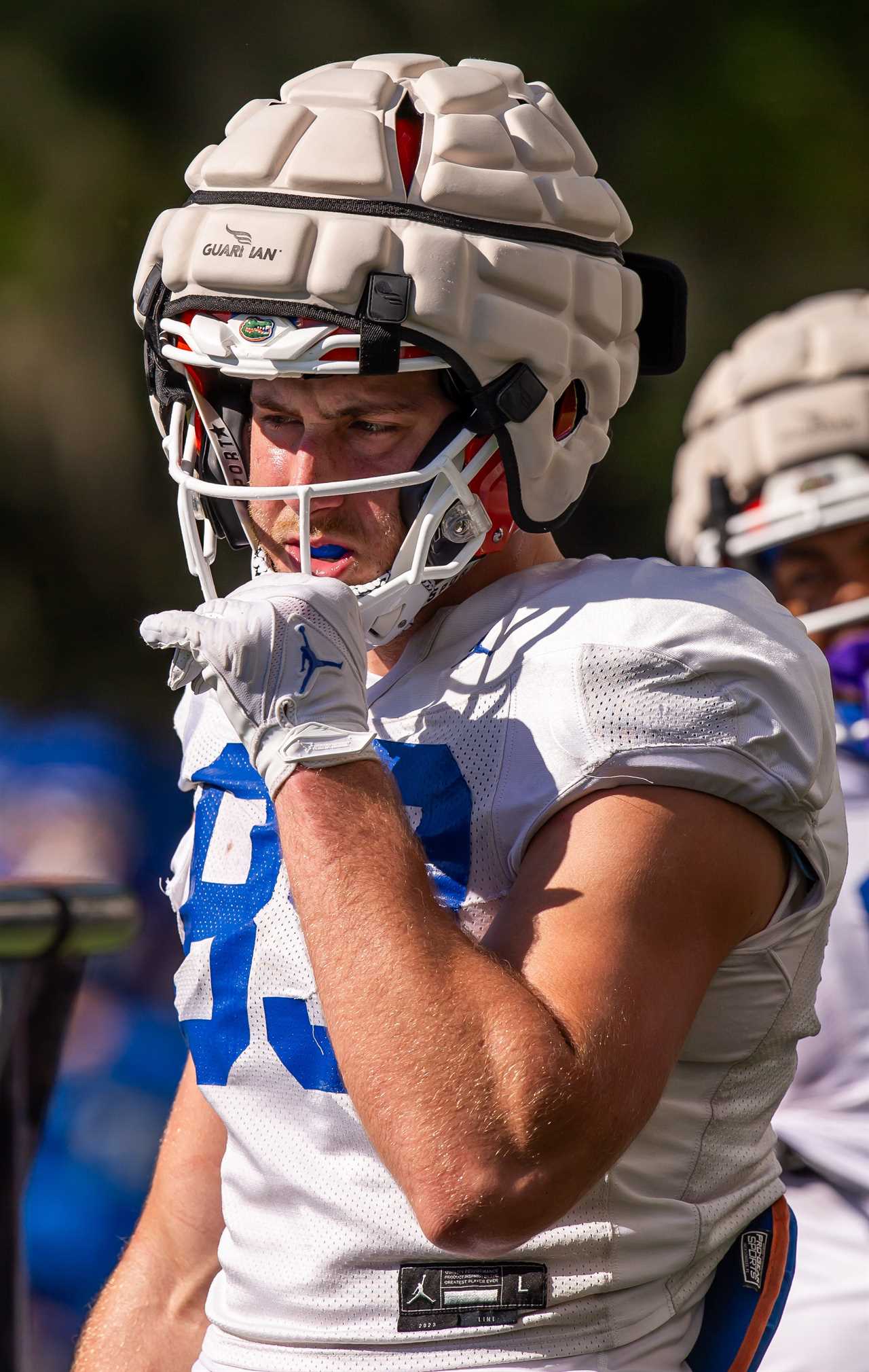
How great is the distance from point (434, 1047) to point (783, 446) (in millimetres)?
2318

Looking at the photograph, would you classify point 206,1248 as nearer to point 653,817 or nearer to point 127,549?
point 653,817

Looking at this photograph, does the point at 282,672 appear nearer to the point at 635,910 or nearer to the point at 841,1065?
the point at 635,910

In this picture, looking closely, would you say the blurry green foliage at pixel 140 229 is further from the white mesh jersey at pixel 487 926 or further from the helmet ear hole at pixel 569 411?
the white mesh jersey at pixel 487 926

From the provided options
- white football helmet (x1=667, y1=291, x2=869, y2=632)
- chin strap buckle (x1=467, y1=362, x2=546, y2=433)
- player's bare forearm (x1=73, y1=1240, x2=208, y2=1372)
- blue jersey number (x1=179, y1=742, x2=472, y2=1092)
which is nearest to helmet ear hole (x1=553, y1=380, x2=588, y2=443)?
chin strap buckle (x1=467, y1=362, x2=546, y2=433)

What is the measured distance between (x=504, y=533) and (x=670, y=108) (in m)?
3.71

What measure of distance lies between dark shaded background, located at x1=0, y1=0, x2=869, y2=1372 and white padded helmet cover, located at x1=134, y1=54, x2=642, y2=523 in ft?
9.28

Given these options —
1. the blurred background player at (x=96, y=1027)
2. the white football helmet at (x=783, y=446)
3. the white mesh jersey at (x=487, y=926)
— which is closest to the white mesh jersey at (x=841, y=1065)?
the white football helmet at (x=783, y=446)

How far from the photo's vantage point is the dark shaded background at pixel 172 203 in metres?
4.84

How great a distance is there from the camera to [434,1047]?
136cm

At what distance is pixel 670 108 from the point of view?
518 centimetres

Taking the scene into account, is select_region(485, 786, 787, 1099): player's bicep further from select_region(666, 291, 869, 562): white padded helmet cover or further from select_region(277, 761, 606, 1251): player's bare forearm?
select_region(666, 291, 869, 562): white padded helmet cover

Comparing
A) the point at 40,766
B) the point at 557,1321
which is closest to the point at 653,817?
the point at 557,1321

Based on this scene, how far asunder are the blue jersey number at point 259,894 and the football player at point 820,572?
1.31 meters

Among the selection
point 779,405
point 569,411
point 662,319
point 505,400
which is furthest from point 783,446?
point 505,400
